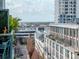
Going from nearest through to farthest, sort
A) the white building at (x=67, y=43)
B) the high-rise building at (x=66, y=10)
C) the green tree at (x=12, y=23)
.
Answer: the green tree at (x=12, y=23) → the white building at (x=67, y=43) → the high-rise building at (x=66, y=10)

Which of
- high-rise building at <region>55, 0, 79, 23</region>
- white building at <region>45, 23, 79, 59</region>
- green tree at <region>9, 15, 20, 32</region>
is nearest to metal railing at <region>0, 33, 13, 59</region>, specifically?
green tree at <region>9, 15, 20, 32</region>

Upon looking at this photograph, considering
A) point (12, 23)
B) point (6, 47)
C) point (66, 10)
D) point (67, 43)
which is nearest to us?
point (6, 47)

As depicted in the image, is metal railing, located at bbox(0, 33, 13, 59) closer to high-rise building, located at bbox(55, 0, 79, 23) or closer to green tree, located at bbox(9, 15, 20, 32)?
green tree, located at bbox(9, 15, 20, 32)

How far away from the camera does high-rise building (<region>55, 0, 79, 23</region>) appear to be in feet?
197

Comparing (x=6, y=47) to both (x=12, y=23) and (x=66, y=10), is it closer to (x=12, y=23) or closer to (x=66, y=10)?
(x=12, y=23)

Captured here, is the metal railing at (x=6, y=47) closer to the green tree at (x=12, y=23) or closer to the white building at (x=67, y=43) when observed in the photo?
the green tree at (x=12, y=23)

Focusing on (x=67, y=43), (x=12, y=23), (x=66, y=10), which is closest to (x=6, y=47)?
(x=12, y=23)

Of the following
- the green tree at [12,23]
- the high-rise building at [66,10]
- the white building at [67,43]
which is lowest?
the white building at [67,43]

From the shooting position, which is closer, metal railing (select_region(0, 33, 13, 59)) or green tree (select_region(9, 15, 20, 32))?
metal railing (select_region(0, 33, 13, 59))

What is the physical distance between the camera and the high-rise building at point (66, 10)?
5997 centimetres

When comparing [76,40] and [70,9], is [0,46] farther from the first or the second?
[70,9]

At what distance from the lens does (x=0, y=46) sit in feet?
21.8

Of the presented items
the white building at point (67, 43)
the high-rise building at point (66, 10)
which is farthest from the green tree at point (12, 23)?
the high-rise building at point (66, 10)

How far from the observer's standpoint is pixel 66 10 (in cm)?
6241
